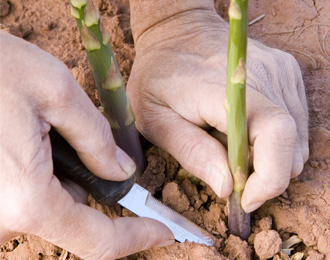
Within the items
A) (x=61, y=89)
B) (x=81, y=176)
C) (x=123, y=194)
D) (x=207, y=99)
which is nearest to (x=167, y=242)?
(x=123, y=194)

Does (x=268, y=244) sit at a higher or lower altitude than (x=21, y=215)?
lower

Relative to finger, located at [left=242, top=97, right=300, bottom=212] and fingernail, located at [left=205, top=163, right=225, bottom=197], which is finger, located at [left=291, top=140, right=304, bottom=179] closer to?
finger, located at [left=242, top=97, right=300, bottom=212]

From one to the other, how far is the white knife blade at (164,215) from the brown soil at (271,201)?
0.11 feet

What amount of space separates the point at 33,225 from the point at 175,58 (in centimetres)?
77

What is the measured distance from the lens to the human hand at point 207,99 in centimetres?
109

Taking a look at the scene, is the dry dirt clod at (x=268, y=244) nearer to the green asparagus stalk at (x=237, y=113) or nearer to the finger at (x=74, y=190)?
the green asparagus stalk at (x=237, y=113)

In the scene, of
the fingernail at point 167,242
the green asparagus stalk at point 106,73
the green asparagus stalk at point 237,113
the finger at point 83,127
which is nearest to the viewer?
the green asparagus stalk at point 237,113

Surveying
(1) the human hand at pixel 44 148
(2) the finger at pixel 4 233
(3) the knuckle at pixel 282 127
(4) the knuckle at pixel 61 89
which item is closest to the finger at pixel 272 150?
(3) the knuckle at pixel 282 127

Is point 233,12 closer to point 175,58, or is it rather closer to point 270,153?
point 270,153

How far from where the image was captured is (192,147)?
123 cm

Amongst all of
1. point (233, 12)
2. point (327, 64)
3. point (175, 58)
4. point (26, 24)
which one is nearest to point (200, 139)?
point (175, 58)

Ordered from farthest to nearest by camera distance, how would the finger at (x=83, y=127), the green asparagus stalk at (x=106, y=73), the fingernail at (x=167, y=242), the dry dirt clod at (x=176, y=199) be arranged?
the dry dirt clod at (x=176, y=199) < the fingernail at (x=167, y=242) < the green asparagus stalk at (x=106, y=73) < the finger at (x=83, y=127)

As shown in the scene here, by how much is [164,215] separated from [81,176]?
10.3 inches

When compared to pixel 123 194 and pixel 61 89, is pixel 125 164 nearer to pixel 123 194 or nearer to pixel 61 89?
pixel 123 194
